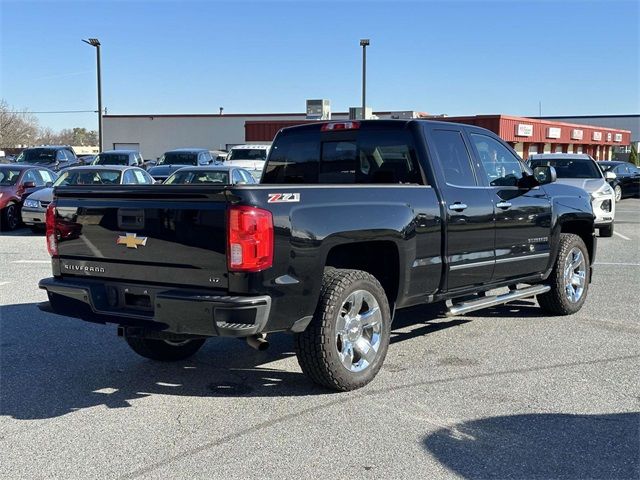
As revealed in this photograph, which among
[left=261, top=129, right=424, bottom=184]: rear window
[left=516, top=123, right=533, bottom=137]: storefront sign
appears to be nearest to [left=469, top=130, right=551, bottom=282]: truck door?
[left=261, top=129, right=424, bottom=184]: rear window

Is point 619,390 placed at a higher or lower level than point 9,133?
lower

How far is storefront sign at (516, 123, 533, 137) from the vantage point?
4066cm

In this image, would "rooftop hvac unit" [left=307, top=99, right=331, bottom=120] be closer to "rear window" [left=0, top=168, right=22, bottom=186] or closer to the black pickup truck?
Result: "rear window" [left=0, top=168, right=22, bottom=186]

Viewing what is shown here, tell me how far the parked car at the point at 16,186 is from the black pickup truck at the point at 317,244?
37.8 ft

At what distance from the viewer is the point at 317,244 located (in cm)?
475

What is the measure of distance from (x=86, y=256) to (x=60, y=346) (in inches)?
65.9

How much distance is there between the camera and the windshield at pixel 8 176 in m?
16.9

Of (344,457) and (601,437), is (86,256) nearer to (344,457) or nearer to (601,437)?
(344,457)

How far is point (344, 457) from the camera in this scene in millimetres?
3965

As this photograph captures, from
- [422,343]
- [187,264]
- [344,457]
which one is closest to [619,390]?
[422,343]

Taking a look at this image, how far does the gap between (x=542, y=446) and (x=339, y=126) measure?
3.35 meters

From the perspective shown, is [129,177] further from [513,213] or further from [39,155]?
[39,155]

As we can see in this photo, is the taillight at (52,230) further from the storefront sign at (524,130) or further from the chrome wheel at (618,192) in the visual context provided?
the storefront sign at (524,130)

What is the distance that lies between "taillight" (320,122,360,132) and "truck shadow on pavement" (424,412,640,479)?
2.90 meters
